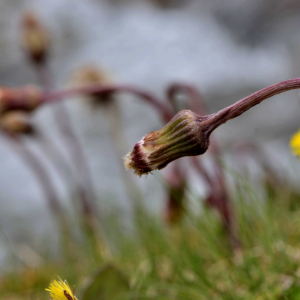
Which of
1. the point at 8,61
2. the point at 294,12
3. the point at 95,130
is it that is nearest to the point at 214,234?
the point at 95,130

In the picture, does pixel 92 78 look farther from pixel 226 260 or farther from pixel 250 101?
pixel 250 101

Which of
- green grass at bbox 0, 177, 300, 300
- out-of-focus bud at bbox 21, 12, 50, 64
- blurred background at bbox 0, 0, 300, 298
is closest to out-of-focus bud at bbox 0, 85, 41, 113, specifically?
green grass at bbox 0, 177, 300, 300

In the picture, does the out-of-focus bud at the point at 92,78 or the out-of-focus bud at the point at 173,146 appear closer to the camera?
the out-of-focus bud at the point at 173,146

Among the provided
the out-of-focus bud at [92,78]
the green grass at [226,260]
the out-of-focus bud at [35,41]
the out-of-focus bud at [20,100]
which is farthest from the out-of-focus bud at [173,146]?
the out-of-focus bud at [92,78]

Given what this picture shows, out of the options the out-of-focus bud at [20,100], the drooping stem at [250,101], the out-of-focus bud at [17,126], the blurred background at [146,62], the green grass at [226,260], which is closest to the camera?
the drooping stem at [250,101]

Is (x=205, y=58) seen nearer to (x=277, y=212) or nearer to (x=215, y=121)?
(x=277, y=212)

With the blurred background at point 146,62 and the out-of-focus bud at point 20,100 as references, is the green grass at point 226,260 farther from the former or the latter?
the blurred background at point 146,62
